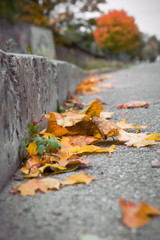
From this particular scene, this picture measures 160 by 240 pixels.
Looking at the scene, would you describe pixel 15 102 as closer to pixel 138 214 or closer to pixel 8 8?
pixel 138 214

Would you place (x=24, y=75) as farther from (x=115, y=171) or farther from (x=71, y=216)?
(x=71, y=216)

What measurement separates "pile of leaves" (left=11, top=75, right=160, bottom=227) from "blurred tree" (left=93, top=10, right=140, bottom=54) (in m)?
20.1

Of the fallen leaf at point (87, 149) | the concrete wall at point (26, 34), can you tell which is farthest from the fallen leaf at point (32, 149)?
the concrete wall at point (26, 34)

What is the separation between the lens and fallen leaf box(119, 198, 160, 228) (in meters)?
0.74

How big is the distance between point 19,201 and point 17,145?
326 mm

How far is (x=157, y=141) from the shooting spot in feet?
4.74

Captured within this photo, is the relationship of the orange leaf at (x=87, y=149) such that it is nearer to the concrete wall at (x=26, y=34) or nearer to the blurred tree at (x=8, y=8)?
the concrete wall at (x=26, y=34)

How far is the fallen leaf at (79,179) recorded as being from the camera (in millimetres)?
1048

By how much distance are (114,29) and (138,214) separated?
845 inches

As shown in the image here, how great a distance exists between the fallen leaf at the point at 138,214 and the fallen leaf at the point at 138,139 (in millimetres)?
611

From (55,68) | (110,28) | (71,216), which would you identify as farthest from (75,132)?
(110,28)

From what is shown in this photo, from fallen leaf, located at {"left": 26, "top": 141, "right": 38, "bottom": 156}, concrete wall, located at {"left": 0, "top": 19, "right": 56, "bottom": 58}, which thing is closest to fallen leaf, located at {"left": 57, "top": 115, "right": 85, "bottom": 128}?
fallen leaf, located at {"left": 26, "top": 141, "right": 38, "bottom": 156}

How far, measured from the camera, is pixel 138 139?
1.42 m

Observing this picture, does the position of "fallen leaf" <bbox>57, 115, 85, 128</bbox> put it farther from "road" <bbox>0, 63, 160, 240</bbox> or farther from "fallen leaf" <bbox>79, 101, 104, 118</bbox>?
"road" <bbox>0, 63, 160, 240</bbox>
